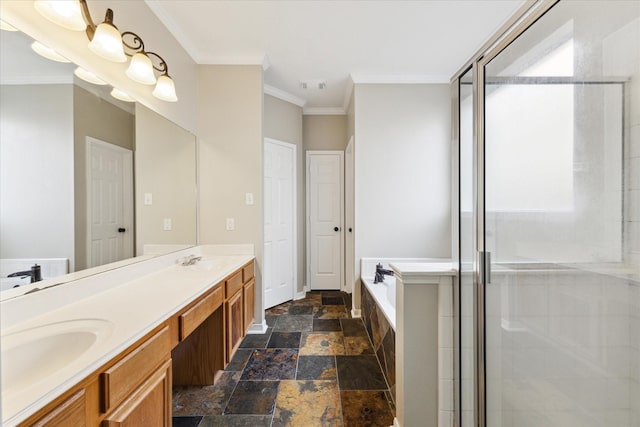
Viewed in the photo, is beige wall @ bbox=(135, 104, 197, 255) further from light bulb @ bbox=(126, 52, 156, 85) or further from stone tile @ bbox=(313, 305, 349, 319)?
stone tile @ bbox=(313, 305, 349, 319)

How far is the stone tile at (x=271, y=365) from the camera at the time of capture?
1932 mm

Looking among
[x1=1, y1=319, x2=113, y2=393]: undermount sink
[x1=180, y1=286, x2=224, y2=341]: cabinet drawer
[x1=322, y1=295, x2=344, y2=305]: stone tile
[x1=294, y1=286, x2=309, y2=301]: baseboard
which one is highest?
[x1=1, y1=319, x2=113, y2=393]: undermount sink

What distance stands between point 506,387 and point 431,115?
2676mm

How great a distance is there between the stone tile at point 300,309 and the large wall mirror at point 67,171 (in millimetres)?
1800

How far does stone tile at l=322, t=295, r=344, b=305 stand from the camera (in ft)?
11.1

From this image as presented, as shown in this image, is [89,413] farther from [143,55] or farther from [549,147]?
[143,55]

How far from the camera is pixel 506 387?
1.06 metres

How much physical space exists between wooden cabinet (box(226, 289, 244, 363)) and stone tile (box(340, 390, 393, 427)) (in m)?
0.86

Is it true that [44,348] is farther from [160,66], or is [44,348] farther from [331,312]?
[331,312]

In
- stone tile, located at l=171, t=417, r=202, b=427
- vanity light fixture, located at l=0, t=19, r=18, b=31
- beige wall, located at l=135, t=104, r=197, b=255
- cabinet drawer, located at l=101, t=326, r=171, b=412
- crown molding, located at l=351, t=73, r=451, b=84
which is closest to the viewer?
cabinet drawer, located at l=101, t=326, r=171, b=412

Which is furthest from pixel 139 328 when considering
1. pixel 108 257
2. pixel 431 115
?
pixel 431 115

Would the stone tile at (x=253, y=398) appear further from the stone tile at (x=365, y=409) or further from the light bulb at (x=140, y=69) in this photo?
the light bulb at (x=140, y=69)

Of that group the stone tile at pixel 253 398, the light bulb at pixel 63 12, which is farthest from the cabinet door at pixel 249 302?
the light bulb at pixel 63 12

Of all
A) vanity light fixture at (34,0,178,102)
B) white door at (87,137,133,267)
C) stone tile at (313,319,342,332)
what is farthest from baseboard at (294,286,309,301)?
vanity light fixture at (34,0,178,102)
